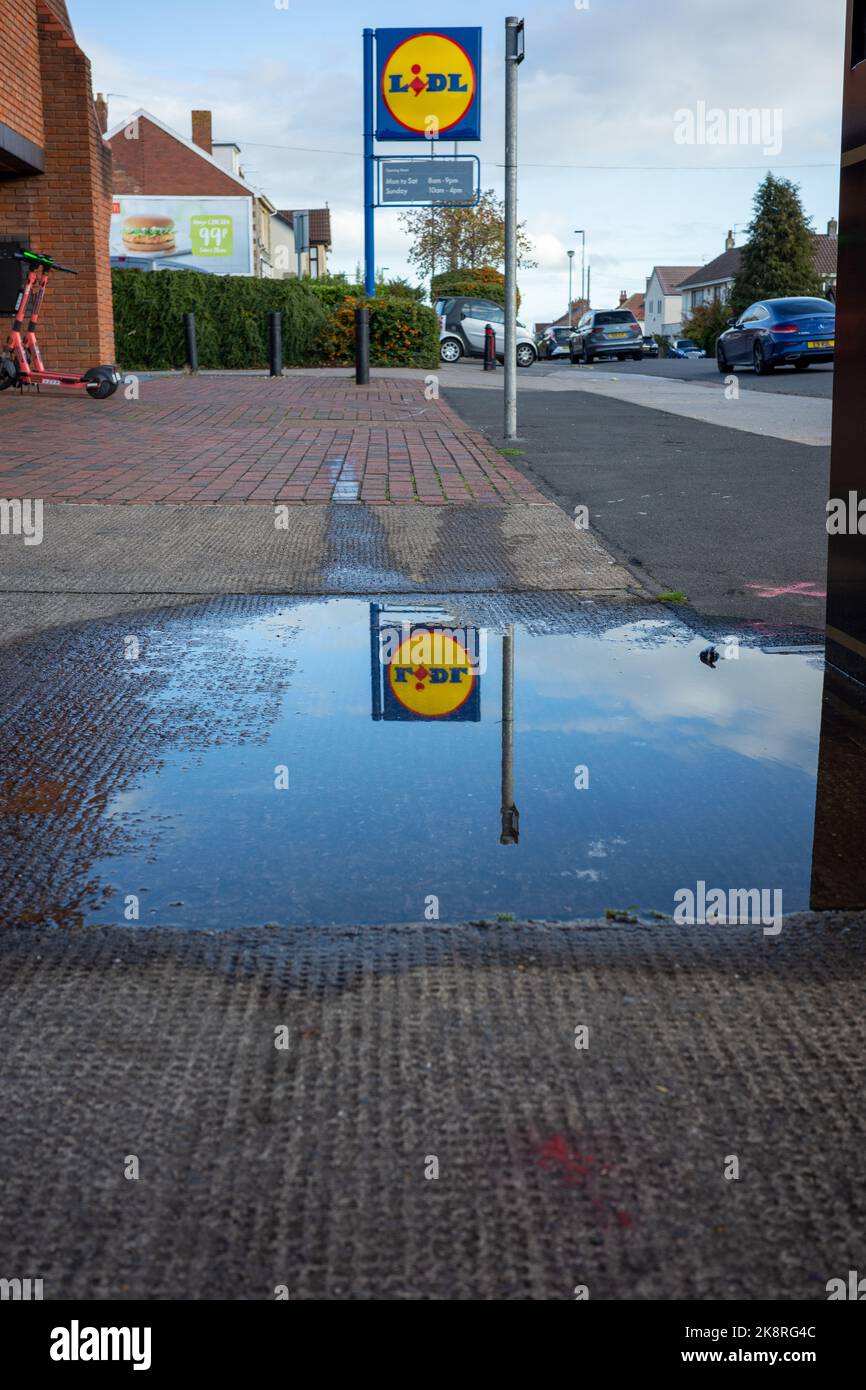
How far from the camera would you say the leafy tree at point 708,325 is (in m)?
61.3

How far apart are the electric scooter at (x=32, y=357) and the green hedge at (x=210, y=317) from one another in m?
9.86

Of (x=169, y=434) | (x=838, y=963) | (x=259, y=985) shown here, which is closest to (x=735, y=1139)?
(x=838, y=963)

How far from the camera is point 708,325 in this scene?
211 feet

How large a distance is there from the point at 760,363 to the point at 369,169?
30.4ft

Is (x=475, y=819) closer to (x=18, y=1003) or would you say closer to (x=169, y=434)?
(x=18, y=1003)

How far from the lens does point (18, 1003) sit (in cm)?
246

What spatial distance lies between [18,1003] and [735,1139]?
1.30m

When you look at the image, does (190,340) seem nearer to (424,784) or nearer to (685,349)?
(424,784)

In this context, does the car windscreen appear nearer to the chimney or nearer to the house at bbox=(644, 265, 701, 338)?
the chimney

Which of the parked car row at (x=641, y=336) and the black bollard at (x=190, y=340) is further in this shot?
the parked car row at (x=641, y=336)

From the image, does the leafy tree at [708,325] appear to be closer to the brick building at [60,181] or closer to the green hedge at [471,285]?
the green hedge at [471,285]

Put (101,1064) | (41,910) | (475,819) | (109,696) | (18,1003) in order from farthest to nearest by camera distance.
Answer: (109,696) < (475,819) < (41,910) < (18,1003) < (101,1064)

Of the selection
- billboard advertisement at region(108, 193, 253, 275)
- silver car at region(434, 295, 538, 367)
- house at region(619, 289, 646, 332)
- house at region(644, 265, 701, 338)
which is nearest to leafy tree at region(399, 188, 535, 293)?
billboard advertisement at region(108, 193, 253, 275)

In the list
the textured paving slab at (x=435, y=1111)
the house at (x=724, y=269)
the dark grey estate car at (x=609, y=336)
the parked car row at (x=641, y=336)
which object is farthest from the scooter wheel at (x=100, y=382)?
the house at (x=724, y=269)
